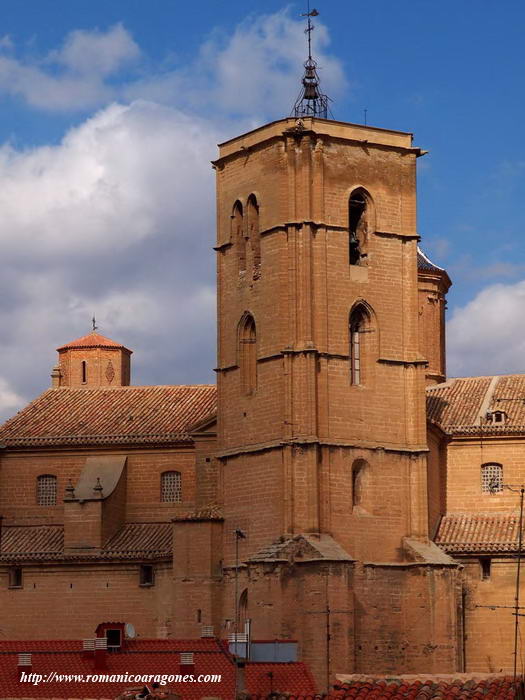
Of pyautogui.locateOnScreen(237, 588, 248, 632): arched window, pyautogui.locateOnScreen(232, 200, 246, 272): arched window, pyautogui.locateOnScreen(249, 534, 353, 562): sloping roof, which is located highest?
pyautogui.locateOnScreen(232, 200, 246, 272): arched window

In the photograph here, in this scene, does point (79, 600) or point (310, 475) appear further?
point (79, 600)

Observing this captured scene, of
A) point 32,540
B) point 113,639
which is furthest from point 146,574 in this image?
point 113,639

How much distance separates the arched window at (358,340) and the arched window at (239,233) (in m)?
3.76

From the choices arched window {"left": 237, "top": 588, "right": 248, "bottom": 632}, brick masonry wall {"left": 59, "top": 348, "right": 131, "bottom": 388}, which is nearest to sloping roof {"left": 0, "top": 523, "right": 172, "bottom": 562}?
arched window {"left": 237, "top": 588, "right": 248, "bottom": 632}

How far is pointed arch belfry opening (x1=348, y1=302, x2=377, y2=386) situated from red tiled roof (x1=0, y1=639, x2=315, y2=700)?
10.7 metres

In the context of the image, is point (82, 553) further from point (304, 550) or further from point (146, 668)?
point (146, 668)

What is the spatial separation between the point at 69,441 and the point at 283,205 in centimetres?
1230

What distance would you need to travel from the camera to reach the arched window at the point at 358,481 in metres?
56.0

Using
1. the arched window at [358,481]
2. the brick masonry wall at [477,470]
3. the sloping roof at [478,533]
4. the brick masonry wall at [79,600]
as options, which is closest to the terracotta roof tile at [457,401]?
the brick masonry wall at [477,470]

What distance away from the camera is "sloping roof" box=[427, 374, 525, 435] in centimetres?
6103

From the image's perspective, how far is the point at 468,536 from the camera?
2322 inches

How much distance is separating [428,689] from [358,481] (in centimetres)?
1269

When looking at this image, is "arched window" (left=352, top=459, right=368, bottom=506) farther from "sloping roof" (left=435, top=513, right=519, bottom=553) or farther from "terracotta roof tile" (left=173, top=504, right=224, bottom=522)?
"terracotta roof tile" (left=173, top=504, right=224, bottom=522)

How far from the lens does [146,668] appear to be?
47906 mm
